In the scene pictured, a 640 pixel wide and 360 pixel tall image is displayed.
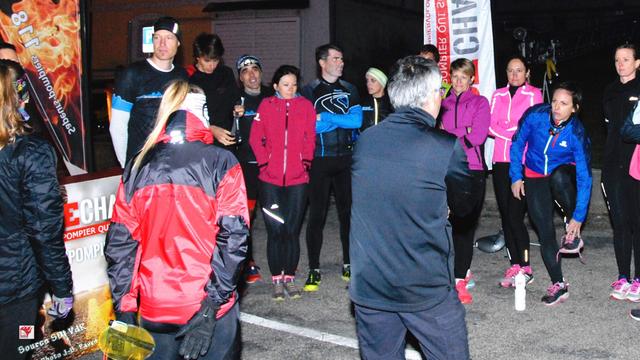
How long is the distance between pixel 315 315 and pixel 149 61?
2701mm

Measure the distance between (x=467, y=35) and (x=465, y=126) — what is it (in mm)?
3349

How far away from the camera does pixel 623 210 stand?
6.68 meters

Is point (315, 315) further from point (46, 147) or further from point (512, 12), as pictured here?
point (512, 12)

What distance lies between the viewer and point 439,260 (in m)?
3.61

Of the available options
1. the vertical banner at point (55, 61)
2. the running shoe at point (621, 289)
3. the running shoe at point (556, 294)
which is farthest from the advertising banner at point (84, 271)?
the running shoe at point (621, 289)

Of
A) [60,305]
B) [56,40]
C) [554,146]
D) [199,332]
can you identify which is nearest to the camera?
[199,332]

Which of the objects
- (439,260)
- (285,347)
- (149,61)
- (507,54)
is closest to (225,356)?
(439,260)

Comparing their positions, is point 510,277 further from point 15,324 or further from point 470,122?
point 15,324

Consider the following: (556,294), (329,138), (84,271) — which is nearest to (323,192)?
(329,138)

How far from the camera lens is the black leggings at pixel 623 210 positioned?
6562 millimetres

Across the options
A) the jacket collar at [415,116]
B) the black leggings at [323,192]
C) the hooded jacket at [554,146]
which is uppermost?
the jacket collar at [415,116]

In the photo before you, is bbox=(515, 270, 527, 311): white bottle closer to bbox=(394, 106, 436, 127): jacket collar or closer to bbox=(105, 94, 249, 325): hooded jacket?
bbox=(394, 106, 436, 127): jacket collar

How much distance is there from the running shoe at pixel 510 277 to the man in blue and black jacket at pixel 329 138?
1.58 m

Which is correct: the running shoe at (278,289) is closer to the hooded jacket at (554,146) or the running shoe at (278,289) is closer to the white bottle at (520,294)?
the white bottle at (520,294)
